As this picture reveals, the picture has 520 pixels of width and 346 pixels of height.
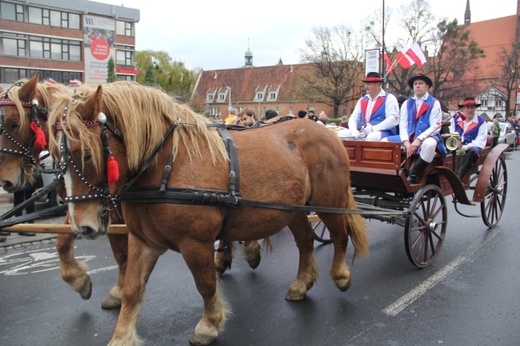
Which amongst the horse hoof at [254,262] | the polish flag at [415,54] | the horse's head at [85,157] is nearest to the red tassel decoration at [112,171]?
the horse's head at [85,157]

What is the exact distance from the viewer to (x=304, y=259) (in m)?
4.53

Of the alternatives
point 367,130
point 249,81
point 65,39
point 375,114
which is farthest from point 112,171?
point 249,81

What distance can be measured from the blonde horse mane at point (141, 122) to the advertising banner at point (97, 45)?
1912 inches

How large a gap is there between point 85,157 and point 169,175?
0.60 metres

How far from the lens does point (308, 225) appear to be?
459 centimetres

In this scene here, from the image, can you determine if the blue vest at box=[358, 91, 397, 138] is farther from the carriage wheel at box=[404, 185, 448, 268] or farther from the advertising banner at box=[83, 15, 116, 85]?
the advertising banner at box=[83, 15, 116, 85]

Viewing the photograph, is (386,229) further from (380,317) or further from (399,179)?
(380,317)

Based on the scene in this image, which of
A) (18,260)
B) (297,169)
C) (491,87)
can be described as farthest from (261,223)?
(491,87)

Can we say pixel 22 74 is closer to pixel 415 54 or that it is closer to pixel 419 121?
pixel 415 54

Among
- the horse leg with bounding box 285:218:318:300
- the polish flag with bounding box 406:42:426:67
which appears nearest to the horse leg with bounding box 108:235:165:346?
the horse leg with bounding box 285:218:318:300

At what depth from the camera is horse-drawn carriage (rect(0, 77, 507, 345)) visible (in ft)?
8.95

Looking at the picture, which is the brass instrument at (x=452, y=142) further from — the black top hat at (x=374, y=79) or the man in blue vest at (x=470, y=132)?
the black top hat at (x=374, y=79)

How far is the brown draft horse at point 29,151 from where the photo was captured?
3.67m

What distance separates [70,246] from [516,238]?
606 centimetres
